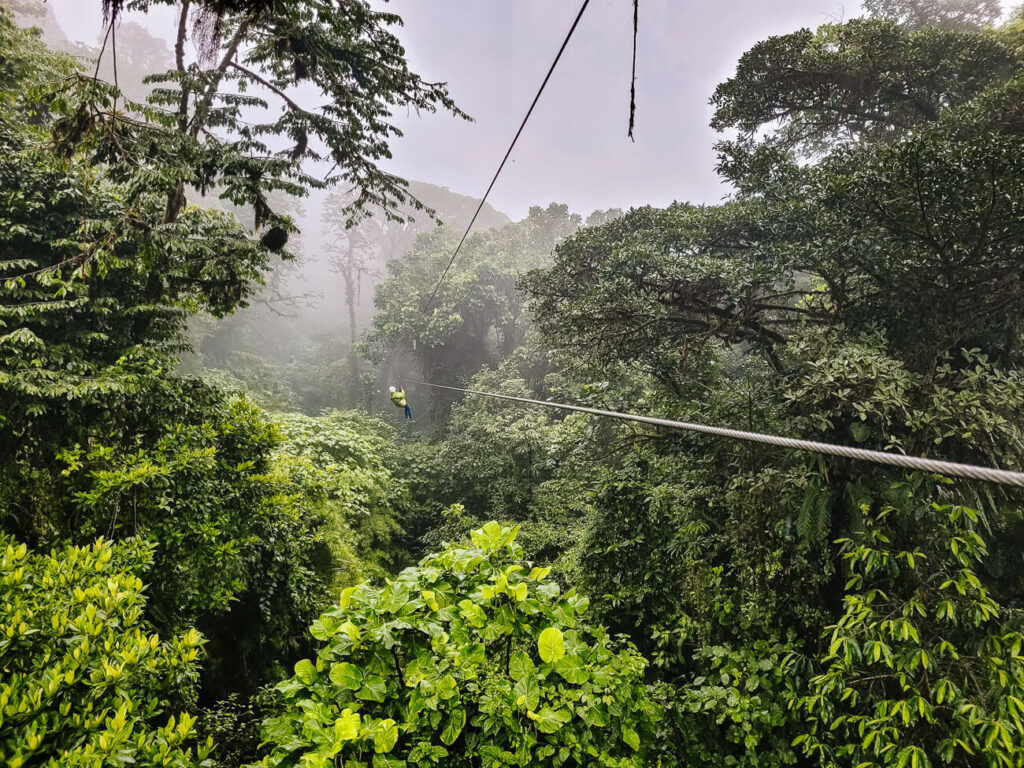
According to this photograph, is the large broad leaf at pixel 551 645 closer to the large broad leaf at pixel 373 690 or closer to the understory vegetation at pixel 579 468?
the understory vegetation at pixel 579 468

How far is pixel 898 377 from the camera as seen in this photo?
11.2 ft

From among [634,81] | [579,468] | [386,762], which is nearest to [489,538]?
[386,762]

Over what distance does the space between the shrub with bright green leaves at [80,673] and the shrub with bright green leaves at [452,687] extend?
0.44 metres

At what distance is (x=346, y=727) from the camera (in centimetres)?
121

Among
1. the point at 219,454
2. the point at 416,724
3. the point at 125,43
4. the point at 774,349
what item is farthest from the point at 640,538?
the point at 125,43

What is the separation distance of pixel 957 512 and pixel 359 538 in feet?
25.7

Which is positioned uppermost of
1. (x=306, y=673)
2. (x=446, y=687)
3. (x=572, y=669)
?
(x=572, y=669)

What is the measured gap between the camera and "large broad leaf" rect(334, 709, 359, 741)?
1.20 metres

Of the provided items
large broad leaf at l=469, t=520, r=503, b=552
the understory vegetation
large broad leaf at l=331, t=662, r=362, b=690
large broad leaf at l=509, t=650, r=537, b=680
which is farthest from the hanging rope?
large broad leaf at l=331, t=662, r=362, b=690

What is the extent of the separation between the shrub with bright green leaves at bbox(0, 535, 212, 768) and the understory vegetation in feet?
0.05

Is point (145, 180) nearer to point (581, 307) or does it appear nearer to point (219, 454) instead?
point (219, 454)

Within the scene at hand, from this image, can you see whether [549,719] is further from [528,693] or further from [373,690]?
[373,690]

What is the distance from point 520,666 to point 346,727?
545 millimetres

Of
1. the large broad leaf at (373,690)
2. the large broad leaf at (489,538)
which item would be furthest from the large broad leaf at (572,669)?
the large broad leaf at (373,690)
